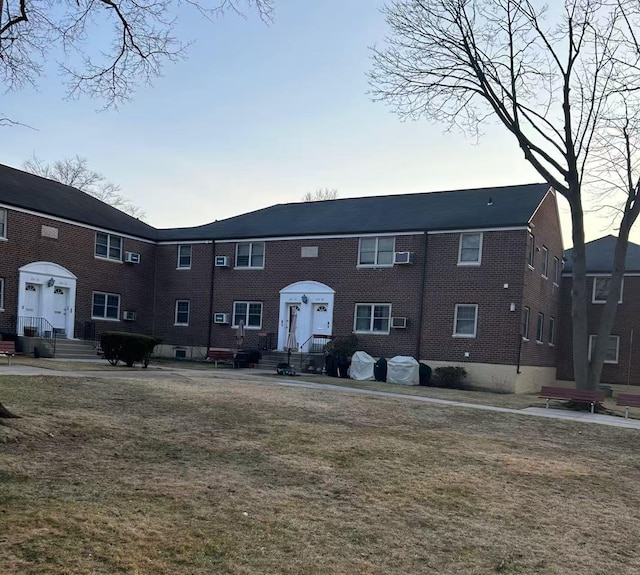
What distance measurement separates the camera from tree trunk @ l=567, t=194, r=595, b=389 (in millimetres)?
18000

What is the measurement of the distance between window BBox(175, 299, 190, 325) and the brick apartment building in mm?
64

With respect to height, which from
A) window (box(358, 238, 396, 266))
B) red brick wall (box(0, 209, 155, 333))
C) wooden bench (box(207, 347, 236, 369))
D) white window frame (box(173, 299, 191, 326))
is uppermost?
window (box(358, 238, 396, 266))

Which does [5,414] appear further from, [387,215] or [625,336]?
[625,336]

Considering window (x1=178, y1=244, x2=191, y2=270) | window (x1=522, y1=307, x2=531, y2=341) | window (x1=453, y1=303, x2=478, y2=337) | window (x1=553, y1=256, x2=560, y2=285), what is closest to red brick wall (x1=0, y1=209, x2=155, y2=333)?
window (x1=178, y1=244, x2=191, y2=270)

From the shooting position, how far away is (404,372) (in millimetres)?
22016

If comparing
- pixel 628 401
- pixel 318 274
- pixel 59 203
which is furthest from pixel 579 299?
pixel 59 203

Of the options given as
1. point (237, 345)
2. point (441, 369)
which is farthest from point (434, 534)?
point (237, 345)

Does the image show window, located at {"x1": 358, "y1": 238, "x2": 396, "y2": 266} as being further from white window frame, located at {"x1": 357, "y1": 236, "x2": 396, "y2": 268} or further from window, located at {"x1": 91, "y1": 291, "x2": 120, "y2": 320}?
window, located at {"x1": 91, "y1": 291, "x2": 120, "y2": 320}

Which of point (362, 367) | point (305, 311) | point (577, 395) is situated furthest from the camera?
point (305, 311)

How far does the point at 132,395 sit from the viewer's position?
10828 millimetres

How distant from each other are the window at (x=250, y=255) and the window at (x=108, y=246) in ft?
17.8

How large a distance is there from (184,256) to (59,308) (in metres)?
6.56

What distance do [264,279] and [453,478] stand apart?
2058cm

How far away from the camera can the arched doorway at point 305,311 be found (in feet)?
83.8
